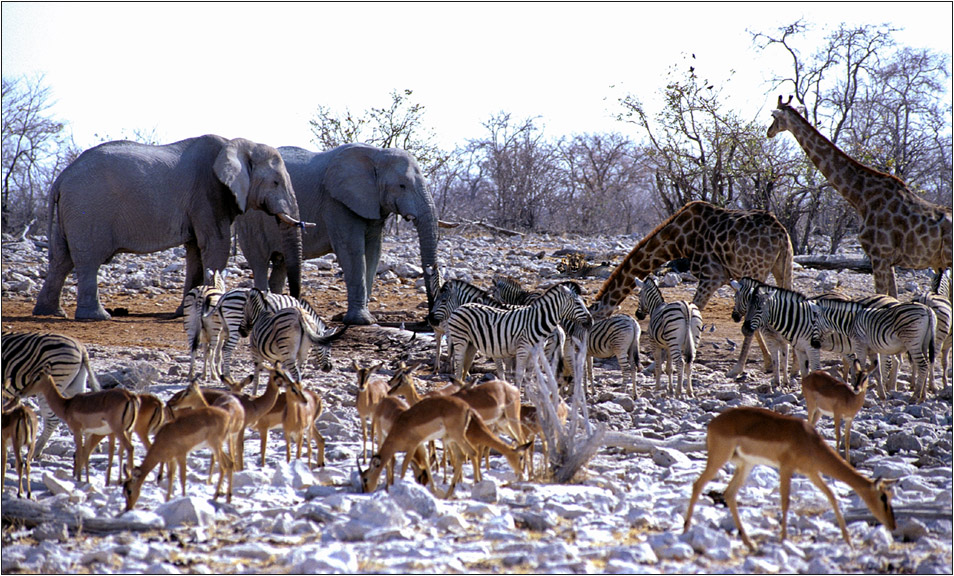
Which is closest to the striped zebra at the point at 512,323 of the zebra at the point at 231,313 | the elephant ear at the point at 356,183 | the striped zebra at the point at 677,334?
the striped zebra at the point at 677,334

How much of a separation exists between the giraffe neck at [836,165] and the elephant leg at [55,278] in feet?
35.9

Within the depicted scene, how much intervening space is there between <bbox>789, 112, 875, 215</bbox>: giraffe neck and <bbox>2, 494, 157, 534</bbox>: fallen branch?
10.9m

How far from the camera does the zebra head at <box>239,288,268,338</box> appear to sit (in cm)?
1070

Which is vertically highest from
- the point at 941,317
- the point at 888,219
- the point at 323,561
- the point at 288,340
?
the point at 888,219

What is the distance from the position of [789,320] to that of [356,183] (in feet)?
27.5

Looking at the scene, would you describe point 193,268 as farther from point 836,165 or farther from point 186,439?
point 186,439

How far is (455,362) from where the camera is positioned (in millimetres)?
10750

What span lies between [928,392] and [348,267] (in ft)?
29.2

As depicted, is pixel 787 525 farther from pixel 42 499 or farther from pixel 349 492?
pixel 42 499

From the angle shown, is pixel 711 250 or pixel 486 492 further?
pixel 711 250

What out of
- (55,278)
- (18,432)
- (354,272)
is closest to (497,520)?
(18,432)

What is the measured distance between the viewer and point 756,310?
10.6 metres

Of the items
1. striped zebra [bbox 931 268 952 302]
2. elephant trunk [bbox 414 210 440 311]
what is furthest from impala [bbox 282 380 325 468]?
elephant trunk [bbox 414 210 440 311]

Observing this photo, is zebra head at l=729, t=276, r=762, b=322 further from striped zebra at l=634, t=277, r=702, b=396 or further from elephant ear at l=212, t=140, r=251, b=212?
elephant ear at l=212, t=140, r=251, b=212
